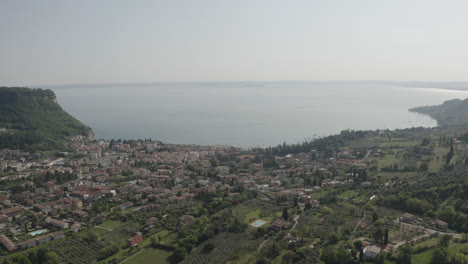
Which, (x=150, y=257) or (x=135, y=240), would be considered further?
(x=135, y=240)

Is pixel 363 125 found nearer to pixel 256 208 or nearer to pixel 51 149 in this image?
pixel 256 208

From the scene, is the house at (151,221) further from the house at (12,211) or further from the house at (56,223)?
the house at (12,211)

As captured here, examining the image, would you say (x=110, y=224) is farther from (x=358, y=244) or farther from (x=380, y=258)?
(x=380, y=258)

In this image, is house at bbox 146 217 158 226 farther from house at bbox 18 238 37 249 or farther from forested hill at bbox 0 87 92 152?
forested hill at bbox 0 87 92 152

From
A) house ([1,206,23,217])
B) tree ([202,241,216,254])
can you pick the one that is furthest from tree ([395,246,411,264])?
house ([1,206,23,217])

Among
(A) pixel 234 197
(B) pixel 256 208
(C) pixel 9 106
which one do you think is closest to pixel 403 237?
(B) pixel 256 208

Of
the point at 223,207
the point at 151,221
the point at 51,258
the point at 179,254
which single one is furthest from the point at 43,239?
the point at 223,207
